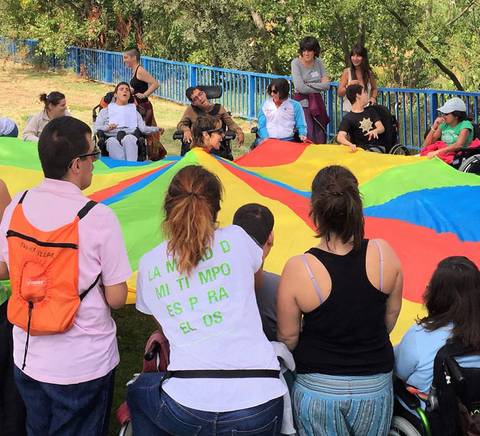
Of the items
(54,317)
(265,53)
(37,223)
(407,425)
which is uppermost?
(265,53)

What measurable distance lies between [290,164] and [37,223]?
3.81 metres

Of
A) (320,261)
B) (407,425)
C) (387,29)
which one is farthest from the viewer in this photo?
(387,29)

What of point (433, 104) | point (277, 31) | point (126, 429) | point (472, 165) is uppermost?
point (277, 31)

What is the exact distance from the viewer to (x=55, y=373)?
2.35 metres

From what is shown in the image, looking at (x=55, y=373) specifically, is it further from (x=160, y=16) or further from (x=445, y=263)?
(x=160, y=16)

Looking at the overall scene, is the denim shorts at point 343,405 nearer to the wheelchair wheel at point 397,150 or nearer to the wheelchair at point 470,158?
the wheelchair at point 470,158

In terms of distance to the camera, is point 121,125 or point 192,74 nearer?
point 121,125

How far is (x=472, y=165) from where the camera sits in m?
5.83

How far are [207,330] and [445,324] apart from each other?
2.86ft

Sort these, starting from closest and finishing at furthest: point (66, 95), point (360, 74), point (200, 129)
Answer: point (200, 129)
point (360, 74)
point (66, 95)

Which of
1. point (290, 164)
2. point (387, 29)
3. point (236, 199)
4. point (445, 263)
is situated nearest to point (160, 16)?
point (387, 29)

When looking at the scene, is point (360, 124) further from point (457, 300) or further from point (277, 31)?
point (277, 31)

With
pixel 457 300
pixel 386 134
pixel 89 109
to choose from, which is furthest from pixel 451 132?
pixel 89 109

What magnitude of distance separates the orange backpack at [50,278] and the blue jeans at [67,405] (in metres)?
0.19
